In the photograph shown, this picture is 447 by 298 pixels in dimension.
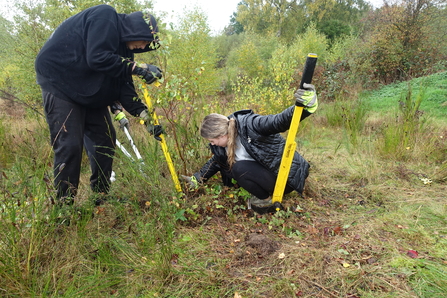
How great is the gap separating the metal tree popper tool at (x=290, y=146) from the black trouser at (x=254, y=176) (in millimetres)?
90

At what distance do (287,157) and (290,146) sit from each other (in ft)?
0.37

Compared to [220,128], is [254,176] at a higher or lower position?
lower

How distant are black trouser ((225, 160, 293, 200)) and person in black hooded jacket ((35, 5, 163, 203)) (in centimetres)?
81

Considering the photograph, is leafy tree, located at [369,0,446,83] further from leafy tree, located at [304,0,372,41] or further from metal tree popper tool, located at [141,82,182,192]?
leafy tree, located at [304,0,372,41]

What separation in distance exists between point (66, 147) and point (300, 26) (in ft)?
95.0

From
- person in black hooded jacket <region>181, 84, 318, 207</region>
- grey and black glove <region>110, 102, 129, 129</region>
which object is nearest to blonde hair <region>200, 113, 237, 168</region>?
person in black hooded jacket <region>181, 84, 318, 207</region>

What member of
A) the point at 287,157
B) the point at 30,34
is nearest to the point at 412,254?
the point at 287,157

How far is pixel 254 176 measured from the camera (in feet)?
→ 7.84

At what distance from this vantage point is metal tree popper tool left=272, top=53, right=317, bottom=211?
5.99 ft

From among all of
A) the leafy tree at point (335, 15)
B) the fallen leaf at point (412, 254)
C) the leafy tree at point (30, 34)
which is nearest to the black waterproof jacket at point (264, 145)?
the fallen leaf at point (412, 254)

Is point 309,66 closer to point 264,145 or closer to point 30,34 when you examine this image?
point 264,145

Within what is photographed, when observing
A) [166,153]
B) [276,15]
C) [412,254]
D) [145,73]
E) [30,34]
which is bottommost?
[412,254]

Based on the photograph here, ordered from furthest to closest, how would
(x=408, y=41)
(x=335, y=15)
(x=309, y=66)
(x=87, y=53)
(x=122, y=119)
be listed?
(x=335, y=15)
(x=408, y=41)
(x=122, y=119)
(x=87, y=53)
(x=309, y=66)

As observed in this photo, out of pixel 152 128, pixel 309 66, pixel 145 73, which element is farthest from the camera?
pixel 152 128
